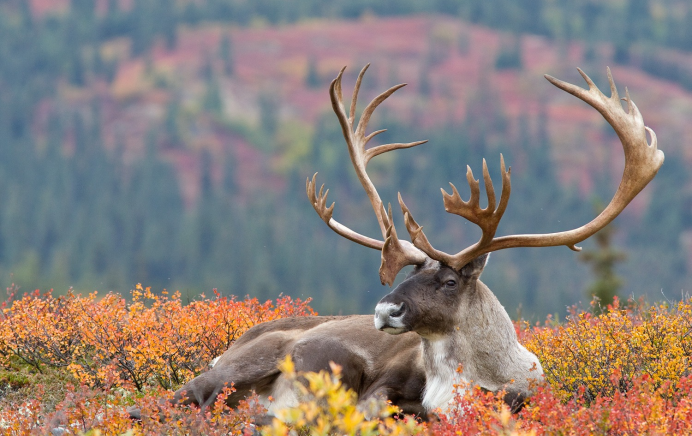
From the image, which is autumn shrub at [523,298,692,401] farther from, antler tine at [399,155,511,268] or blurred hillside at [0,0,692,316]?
blurred hillside at [0,0,692,316]

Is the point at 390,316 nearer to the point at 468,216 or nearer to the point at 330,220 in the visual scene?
the point at 468,216

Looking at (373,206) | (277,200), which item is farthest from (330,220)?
(277,200)

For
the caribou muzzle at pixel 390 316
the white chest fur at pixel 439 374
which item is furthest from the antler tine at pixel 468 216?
the white chest fur at pixel 439 374

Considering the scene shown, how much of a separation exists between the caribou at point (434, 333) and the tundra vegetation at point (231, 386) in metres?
0.26

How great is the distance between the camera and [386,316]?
734cm

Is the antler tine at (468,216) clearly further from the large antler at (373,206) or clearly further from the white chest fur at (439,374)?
the white chest fur at (439,374)

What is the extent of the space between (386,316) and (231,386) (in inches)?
53.1

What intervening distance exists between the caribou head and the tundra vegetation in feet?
0.93

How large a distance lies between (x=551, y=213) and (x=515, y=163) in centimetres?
3391

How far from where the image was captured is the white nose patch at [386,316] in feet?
24.0

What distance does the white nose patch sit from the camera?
732cm

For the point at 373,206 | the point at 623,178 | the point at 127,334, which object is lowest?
the point at 127,334

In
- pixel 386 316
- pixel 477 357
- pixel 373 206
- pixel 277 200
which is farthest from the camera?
pixel 277 200

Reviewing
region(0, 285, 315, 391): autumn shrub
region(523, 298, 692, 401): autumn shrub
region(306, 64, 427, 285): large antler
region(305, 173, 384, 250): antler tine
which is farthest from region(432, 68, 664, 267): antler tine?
region(0, 285, 315, 391): autumn shrub
